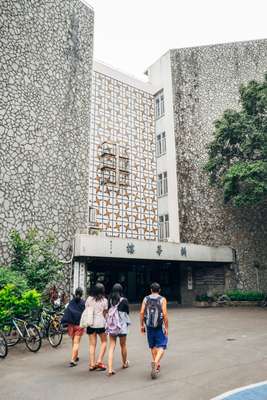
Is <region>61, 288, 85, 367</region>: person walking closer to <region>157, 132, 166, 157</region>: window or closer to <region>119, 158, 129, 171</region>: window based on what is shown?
<region>119, 158, 129, 171</region>: window

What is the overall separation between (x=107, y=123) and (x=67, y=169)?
569 centimetres

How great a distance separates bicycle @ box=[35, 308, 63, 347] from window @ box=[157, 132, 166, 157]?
16.0 metres

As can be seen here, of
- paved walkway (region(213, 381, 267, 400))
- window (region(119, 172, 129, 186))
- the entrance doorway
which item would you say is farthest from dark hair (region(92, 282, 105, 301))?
window (region(119, 172, 129, 186))

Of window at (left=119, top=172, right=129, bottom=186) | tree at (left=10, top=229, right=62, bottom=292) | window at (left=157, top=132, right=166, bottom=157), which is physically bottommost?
tree at (left=10, top=229, right=62, bottom=292)

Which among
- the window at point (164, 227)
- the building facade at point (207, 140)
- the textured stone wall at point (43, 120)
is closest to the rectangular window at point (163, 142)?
the building facade at point (207, 140)

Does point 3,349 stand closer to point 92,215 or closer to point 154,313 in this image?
point 154,313

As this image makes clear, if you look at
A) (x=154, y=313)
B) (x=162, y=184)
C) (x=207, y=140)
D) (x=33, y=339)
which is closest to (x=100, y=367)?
(x=154, y=313)

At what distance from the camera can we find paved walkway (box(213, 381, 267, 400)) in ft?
15.3

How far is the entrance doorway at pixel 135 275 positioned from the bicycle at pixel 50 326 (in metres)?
10.1

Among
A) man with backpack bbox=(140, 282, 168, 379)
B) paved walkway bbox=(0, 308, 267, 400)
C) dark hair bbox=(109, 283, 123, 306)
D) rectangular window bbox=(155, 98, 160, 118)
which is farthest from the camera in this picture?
rectangular window bbox=(155, 98, 160, 118)

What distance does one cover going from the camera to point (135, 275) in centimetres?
2294

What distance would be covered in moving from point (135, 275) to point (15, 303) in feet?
46.1

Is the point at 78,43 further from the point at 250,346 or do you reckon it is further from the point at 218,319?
the point at 250,346

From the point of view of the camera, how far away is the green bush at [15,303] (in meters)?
9.22
